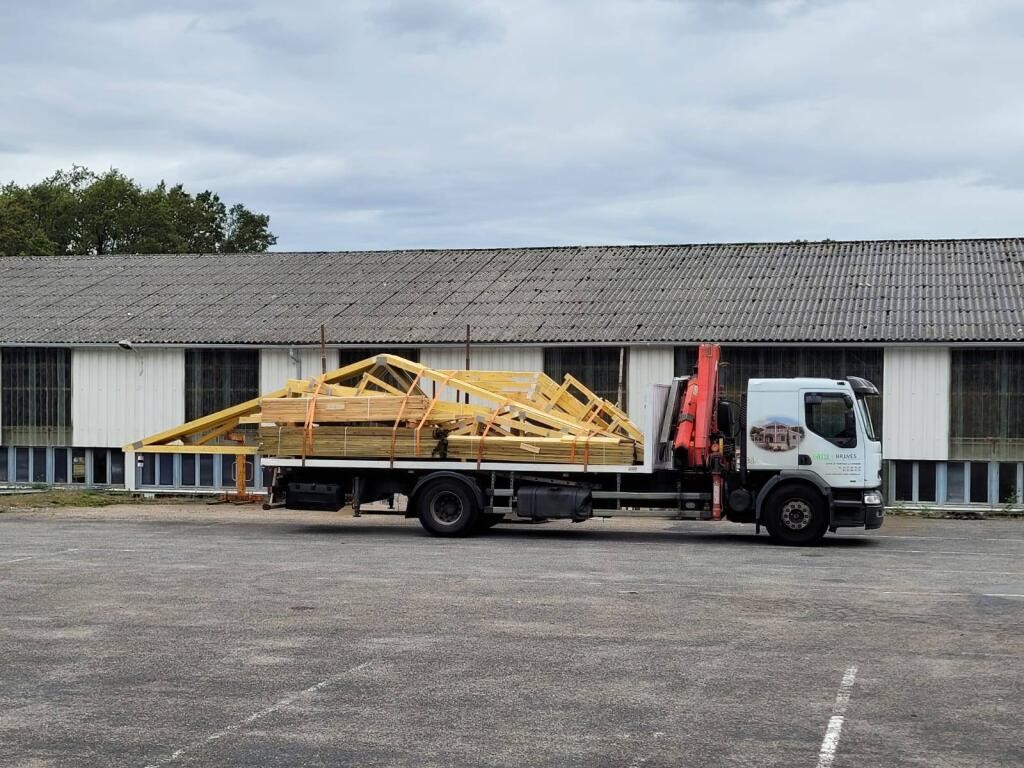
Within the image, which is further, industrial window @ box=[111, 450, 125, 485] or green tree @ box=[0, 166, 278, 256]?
green tree @ box=[0, 166, 278, 256]

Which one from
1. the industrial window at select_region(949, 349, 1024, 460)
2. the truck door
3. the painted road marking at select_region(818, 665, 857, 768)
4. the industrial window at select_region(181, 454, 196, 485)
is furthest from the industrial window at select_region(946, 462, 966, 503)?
the painted road marking at select_region(818, 665, 857, 768)

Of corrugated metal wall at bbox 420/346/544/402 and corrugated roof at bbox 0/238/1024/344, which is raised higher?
corrugated roof at bbox 0/238/1024/344

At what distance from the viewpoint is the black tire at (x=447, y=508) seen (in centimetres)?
2288

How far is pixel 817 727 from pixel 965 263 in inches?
1096

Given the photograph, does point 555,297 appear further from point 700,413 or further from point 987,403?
point 700,413

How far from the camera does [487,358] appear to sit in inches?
1299

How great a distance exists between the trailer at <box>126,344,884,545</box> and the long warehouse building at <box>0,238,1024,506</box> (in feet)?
20.7

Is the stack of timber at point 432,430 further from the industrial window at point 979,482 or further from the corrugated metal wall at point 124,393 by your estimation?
the corrugated metal wall at point 124,393

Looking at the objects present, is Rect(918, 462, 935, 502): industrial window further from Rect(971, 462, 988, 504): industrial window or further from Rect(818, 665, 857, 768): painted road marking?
Rect(818, 665, 857, 768): painted road marking

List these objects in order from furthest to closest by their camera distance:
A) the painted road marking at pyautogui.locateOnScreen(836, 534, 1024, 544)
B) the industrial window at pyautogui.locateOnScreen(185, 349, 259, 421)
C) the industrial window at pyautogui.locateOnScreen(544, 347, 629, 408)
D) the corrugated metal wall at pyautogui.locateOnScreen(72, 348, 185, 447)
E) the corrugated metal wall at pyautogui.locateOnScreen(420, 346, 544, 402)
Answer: the corrugated metal wall at pyautogui.locateOnScreen(72, 348, 185, 447), the industrial window at pyautogui.locateOnScreen(185, 349, 259, 421), the corrugated metal wall at pyautogui.locateOnScreen(420, 346, 544, 402), the industrial window at pyautogui.locateOnScreen(544, 347, 629, 408), the painted road marking at pyautogui.locateOnScreen(836, 534, 1024, 544)

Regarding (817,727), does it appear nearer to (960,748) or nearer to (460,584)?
(960,748)

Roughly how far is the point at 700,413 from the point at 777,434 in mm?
1280

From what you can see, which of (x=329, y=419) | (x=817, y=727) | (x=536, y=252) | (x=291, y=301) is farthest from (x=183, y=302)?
(x=817, y=727)

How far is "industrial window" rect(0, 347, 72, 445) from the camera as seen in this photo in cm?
3525
